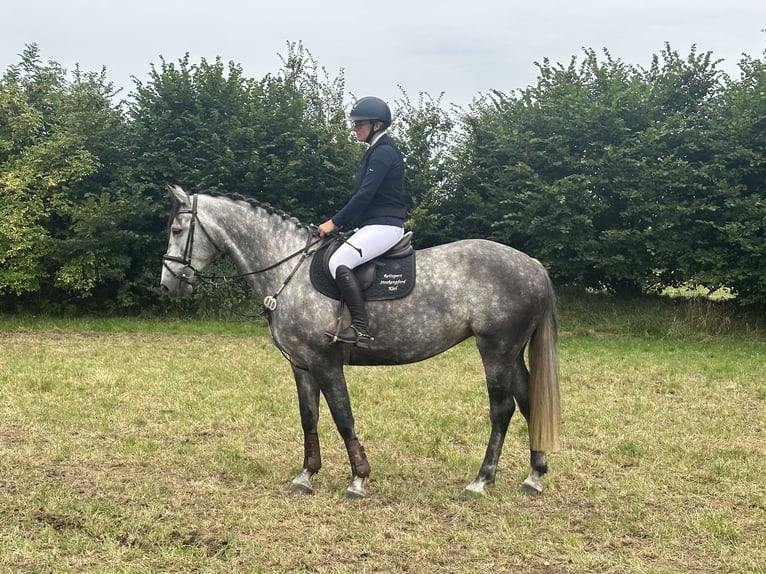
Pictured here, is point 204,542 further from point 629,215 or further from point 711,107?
point 711,107

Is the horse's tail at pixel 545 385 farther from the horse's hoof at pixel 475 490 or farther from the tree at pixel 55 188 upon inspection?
the tree at pixel 55 188

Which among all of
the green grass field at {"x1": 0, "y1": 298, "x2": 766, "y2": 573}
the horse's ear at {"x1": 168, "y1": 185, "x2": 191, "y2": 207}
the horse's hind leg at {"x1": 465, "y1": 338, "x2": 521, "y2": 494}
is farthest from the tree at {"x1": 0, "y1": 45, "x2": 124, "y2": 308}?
the horse's hind leg at {"x1": 465, "y1": 338, "x2": 521, "y2": 494}

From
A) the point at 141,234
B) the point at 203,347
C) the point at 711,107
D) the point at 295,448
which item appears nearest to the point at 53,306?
the point at 141,234

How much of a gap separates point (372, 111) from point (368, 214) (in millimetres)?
826

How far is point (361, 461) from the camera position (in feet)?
17.1

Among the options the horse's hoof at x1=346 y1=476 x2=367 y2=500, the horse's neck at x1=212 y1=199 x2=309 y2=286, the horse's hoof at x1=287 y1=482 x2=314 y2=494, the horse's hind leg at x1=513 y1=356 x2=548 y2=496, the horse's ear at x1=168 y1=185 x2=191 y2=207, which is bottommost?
the horse's hoof at x1=287 y1=482 x2=314 y2=494

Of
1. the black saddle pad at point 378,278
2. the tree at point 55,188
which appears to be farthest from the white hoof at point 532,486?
the tree at point 55,188

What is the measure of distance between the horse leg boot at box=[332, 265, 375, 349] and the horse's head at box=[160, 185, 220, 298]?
4.06 feet

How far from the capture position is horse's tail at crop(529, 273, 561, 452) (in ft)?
17.3

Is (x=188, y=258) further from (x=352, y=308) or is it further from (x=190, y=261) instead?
(x=352, y=308)

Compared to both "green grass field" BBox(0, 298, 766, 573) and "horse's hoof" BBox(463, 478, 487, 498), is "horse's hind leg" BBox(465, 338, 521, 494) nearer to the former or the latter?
"horse's hoof" BBox(463, 478, 487, 498)

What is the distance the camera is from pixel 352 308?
5.02 m

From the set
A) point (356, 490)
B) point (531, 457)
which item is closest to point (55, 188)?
point (356, 490)

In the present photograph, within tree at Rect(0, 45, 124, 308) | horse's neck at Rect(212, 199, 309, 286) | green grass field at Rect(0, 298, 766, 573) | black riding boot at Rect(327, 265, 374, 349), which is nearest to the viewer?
green grass field at Rect(0, 298, 766, 573)
